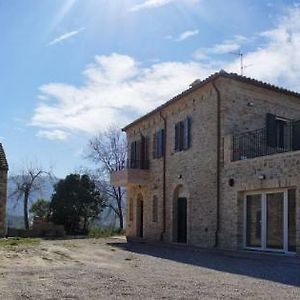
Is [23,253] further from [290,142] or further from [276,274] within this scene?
[290,142]

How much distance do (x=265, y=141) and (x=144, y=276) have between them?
10512 mm

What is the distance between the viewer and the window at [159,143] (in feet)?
80.3

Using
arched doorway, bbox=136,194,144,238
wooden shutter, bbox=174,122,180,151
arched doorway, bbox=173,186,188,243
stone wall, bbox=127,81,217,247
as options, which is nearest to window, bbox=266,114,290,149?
stone wall, bbox=127,81,217,247

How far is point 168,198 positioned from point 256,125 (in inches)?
235

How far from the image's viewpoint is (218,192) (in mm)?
19031

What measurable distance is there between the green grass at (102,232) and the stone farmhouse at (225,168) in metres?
5.25

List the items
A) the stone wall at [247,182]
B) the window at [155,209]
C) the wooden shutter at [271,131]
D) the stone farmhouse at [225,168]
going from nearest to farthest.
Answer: the stone wall at [247,182], the stone farmhouse at [225,168], the wooden shutter at [271,131], the window at [155,209]

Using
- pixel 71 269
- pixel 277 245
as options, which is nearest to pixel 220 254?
pixel 277 245

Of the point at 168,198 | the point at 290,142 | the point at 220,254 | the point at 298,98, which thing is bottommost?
the point at 220,254

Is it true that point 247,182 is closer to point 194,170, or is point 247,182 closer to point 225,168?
point 225,168

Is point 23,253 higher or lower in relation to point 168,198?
lower

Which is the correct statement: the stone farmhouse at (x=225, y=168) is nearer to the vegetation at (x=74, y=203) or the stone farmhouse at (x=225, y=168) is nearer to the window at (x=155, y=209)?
the window at (x=155, y=209)

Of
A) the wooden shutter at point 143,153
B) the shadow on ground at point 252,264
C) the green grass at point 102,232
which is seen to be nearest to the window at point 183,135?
the wooden shutter at point 143,153

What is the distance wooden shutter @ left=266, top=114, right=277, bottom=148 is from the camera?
762 inches
